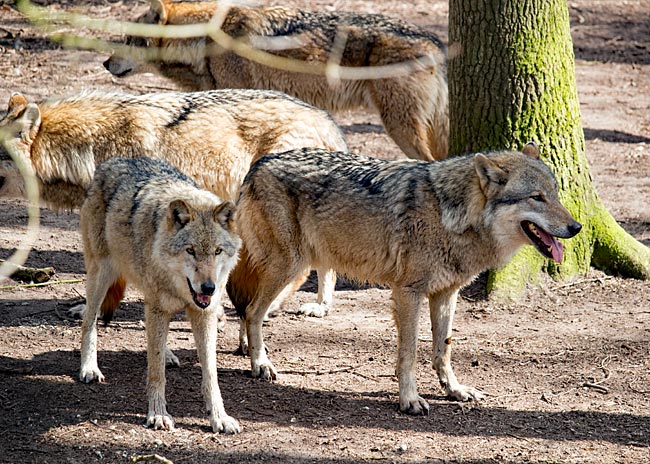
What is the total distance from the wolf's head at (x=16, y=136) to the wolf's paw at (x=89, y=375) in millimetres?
1876

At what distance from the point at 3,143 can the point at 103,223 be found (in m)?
1.56

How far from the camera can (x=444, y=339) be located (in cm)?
635

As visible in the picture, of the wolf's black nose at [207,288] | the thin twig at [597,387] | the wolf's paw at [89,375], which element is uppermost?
the wolf's black nose at [207,288]

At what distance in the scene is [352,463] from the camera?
17.5ft

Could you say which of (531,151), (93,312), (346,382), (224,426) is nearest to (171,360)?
(93,312)

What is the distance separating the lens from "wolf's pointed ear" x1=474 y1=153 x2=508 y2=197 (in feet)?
19.5

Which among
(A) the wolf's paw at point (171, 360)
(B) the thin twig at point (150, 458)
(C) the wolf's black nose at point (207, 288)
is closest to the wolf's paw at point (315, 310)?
(A) the wolf's paw at point (171, 360)

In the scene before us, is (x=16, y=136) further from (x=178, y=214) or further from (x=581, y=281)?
(x=581, y=281)

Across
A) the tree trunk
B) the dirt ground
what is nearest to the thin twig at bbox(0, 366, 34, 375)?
the dirt ground

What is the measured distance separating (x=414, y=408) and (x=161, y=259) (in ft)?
6.23

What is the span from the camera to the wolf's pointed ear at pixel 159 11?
982 cm

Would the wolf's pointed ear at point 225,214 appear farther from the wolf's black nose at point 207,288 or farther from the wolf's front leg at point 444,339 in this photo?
the wolf's front leg at point 444,339

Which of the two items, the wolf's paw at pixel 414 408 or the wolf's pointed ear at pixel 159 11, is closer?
the wolf's paw at pixel 414 408

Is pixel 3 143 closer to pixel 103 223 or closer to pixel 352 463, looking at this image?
pixel 103 223
